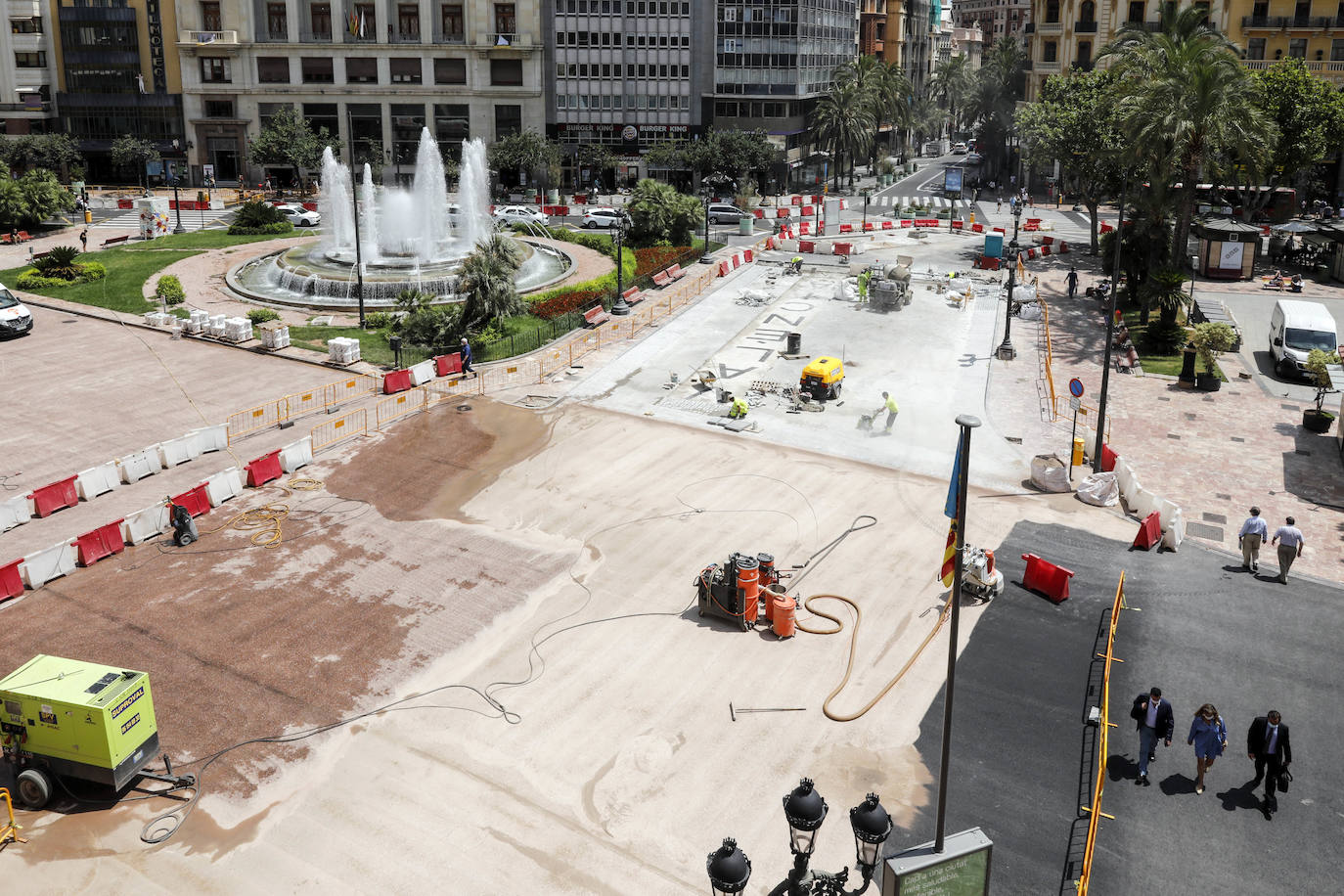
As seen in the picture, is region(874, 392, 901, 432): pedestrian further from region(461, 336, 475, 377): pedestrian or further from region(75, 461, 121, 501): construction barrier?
region(75, 461, 121, 501): construction barrier

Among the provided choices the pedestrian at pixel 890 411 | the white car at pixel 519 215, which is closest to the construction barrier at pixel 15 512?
the pedestrian at pixel 890 411

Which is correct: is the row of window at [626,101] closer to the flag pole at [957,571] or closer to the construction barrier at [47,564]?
the construction barrier at [47,564]

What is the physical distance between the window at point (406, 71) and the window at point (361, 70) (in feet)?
5.51

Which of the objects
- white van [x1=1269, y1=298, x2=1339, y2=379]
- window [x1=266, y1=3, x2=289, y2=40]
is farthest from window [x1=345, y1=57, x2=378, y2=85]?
white van [x1=1269, y1=298, x2=1339, y2=379]

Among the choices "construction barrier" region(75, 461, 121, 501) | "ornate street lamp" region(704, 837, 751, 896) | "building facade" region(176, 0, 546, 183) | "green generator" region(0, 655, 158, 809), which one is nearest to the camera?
"ornate street lamp" region(704, 837, 751, 896)

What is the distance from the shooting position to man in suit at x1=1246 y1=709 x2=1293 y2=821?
53.7 feet

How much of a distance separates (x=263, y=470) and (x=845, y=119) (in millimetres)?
73755

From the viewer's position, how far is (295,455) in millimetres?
29734

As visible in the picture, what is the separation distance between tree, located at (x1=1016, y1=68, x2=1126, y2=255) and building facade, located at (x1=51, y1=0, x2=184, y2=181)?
73158mm

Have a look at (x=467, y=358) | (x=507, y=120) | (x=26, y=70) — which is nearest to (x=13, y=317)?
(x=467, y=358)

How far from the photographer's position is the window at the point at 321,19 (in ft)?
316

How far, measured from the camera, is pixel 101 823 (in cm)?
1648

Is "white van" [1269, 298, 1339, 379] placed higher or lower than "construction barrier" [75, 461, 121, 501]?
higher

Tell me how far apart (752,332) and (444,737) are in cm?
2880
